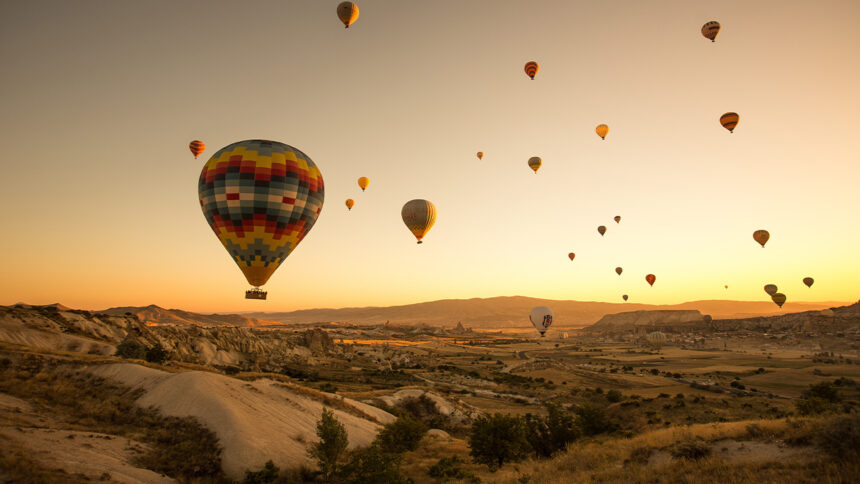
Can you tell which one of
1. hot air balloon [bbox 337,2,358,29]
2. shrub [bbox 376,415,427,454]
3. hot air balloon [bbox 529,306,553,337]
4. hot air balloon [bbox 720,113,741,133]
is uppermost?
hot air balloon [bbox 337,2,358,29]

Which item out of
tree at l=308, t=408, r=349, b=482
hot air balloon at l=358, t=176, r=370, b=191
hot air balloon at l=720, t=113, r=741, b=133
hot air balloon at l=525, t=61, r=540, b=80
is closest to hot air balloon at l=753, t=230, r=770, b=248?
hot air balloon at l=720, t=113, r=741, b=133

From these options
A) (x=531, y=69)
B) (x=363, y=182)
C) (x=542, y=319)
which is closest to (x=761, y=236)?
(x=542, y=319)

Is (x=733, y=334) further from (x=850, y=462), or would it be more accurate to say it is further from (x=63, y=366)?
(x=63, y=366)

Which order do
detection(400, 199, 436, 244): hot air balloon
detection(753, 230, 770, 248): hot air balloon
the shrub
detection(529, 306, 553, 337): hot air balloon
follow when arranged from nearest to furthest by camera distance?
the shrub < detection(400, 199, 436, 244): hot air balloon < detection(753, 230, 770, 248): hot air balloon < detection(529, 306, 553, 337): hot air balloon

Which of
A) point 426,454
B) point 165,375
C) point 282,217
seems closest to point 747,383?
point 426,454

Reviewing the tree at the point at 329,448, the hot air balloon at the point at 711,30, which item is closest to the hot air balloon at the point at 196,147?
the tree at the point at 329,448

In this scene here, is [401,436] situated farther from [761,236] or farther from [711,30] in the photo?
[761,236]

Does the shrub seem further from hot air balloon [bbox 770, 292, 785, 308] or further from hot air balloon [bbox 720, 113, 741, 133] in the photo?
hot air balloon [bbox 770, 292, 785, 308]
